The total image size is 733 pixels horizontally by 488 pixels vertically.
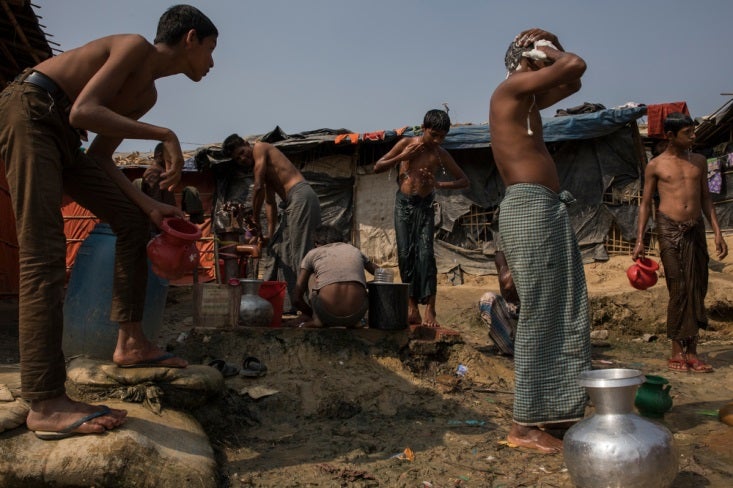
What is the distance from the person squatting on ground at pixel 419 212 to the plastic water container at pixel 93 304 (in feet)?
7.96

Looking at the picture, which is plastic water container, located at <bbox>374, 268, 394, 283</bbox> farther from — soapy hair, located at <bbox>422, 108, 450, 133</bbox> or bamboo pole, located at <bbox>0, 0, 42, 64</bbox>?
bamboo pole, located at <bbox>0, 0, 42, 64</bbox>

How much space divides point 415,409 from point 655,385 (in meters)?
1.40

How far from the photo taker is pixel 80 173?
271cm

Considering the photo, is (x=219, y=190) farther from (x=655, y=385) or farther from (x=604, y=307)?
(x=655, y=385)

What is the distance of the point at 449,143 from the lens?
10852 mm

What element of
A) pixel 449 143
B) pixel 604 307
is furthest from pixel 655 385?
pixel 449 143

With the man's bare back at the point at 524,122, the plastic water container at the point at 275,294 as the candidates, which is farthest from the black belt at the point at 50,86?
the plastic water container at the point at 275,294

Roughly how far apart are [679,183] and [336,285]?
10.2 feet

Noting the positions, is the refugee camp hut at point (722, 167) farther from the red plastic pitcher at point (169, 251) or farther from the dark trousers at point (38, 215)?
the dark trousers at point (38, 215)

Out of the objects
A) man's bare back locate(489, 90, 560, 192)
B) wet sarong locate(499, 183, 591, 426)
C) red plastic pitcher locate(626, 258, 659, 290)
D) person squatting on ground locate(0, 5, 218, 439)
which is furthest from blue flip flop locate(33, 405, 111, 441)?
red plastic pitcher locate(626, 258, 659, 290)

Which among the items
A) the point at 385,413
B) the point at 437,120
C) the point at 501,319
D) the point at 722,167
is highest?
the point at 722,167

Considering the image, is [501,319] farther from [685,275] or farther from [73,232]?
[73,232]

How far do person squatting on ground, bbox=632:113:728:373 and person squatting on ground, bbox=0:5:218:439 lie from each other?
12.6ft

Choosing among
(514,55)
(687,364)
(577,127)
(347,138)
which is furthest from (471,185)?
(514,55)
